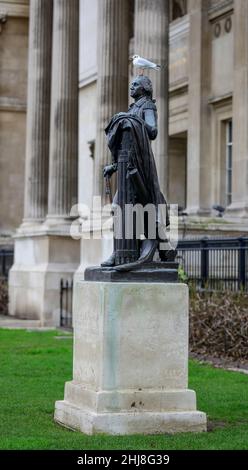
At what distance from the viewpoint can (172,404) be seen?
1138 cm

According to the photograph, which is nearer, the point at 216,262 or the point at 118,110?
the point at 216,262

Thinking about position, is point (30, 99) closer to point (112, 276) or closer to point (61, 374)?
point (61, 374)

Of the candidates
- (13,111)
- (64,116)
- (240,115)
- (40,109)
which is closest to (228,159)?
(240,115)

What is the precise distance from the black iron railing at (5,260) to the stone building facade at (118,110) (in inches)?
107

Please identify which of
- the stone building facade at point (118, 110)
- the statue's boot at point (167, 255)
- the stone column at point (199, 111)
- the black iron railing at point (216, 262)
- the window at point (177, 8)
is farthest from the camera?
the window at point (177, 8)

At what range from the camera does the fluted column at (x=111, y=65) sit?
25.9 m

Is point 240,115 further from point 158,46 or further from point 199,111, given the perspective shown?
point 158,46

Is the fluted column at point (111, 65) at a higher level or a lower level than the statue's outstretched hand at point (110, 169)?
higher

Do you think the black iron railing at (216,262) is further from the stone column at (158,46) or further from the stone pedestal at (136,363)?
the stone pedestal at (136,363)

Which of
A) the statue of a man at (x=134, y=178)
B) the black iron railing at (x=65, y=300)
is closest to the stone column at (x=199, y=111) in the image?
the black iron railing at (x=65, y=300)

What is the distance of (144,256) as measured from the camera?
457 inches

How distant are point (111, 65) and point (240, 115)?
3.61 meters

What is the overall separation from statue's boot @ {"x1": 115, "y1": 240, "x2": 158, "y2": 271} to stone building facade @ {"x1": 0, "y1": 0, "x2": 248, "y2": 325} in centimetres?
1265

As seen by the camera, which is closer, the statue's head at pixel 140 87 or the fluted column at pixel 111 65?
the statue's head at pixel 140 87
